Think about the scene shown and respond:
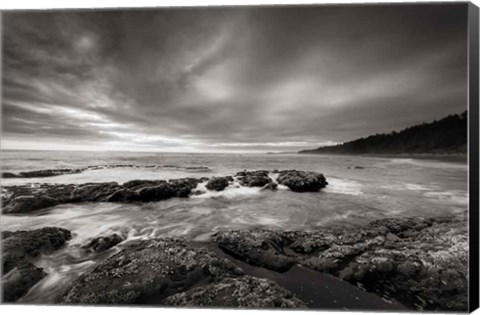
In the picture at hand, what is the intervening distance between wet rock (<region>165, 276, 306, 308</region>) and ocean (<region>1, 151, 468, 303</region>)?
814 millimetres

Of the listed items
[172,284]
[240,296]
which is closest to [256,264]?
[240,296]

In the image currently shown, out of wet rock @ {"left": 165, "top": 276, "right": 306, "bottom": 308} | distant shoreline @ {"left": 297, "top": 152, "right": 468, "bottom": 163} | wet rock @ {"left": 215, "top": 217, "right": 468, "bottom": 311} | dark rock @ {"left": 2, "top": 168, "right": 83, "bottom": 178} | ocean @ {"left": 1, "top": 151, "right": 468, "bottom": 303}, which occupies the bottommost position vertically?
wet rock @ {"left": 165, "top": 276, "right": 306, "bottom": 308}

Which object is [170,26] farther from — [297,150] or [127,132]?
[297,150]

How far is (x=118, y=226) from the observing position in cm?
370

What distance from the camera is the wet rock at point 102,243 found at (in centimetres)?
348

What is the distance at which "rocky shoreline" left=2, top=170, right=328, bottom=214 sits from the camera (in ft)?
12.7

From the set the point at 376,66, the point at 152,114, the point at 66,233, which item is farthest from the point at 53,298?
the point at 376,66

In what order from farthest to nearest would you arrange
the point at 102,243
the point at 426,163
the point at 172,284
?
the point at 426,163 < the point at 102,243 < the point at 172,284

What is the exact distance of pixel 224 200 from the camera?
444cm

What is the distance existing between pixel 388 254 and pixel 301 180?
1.89 metres

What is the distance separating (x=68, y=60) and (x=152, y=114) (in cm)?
142

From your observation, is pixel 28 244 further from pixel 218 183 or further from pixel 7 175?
pixel 218 183

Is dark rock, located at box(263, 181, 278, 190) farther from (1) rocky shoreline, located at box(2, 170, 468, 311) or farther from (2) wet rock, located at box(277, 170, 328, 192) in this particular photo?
(1) rocky shoreline, located at box(2, 170, 468, 311)

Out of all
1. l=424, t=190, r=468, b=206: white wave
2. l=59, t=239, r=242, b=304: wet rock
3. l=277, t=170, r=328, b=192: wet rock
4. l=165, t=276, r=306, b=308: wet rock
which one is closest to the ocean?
l=424, t=190, r=468, b=206: white wave
